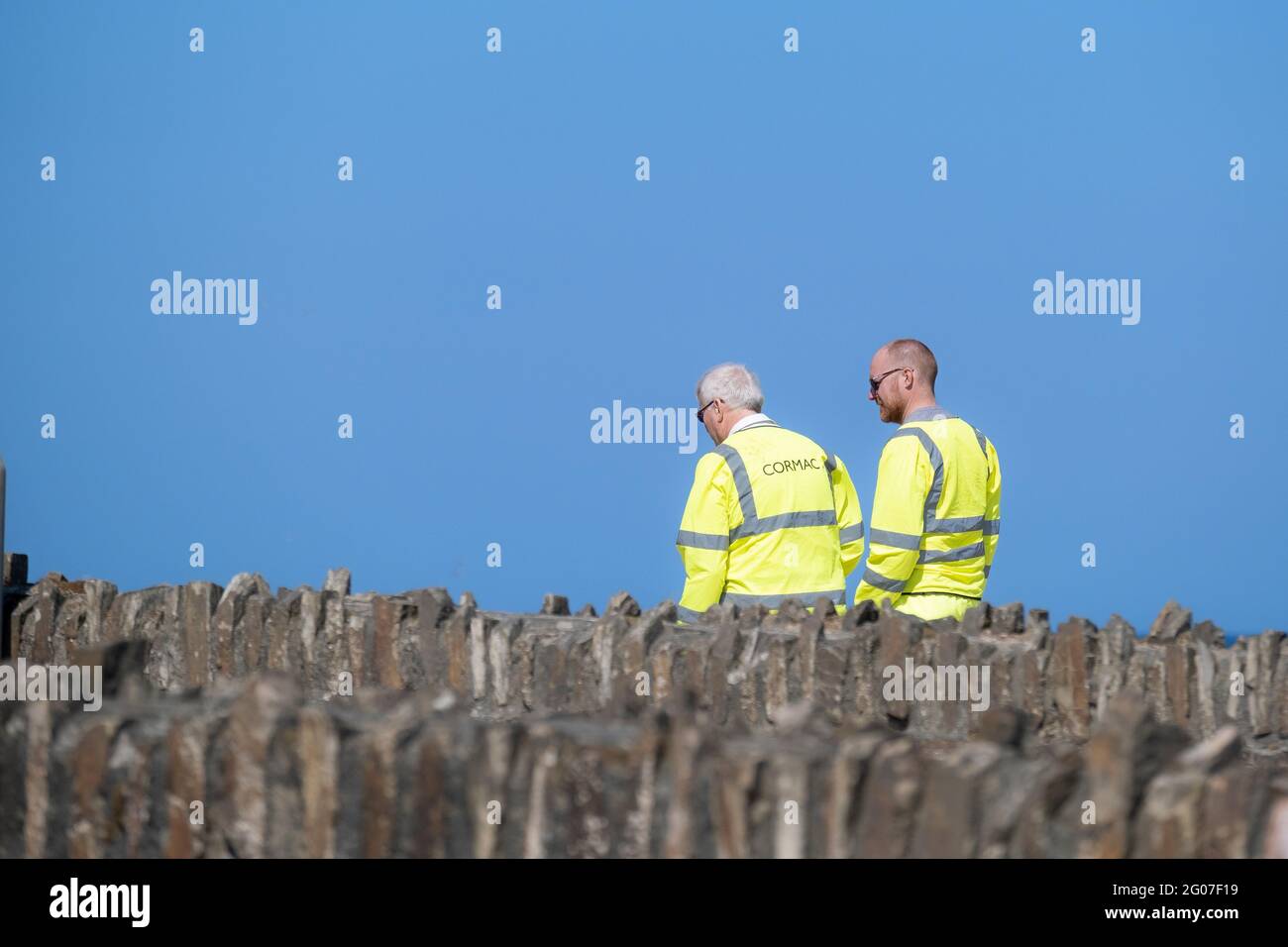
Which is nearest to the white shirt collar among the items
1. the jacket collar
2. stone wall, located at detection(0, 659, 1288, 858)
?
the jacket collar

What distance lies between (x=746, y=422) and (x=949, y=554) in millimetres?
890

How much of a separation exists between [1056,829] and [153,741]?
4.67 ft

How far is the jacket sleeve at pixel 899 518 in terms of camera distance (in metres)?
5.31

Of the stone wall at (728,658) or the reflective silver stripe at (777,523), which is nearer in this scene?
the stone wall at (728,658)

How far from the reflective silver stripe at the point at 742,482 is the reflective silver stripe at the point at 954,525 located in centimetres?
64

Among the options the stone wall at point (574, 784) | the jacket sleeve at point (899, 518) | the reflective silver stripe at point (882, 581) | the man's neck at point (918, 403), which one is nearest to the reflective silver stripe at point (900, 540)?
the jacket sleeve at point (899, 518)

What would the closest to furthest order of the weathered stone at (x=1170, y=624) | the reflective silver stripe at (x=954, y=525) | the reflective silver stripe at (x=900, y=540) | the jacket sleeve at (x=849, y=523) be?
the weathered stone at (x=1170, y=624) < the reflective silver stripe at (x=900, y=540) < the reflective silver stripe at (x=954, y=525) < the jacket sleeve at (x=849, y=523)

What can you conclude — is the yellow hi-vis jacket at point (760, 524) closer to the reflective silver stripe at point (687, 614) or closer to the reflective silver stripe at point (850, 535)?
the reflective silver stripe at point (687, 614)

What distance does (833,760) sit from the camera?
7.00 feet

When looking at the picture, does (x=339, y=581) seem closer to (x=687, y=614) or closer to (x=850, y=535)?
(x=687, y=614)

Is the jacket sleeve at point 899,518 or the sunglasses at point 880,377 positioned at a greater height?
the sunglasses at point 880,377

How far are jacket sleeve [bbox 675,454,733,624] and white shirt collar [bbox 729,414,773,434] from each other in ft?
0.75

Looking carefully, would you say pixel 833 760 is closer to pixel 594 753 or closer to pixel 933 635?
pixel 594 753

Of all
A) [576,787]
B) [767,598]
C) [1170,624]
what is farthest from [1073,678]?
[576,787]
